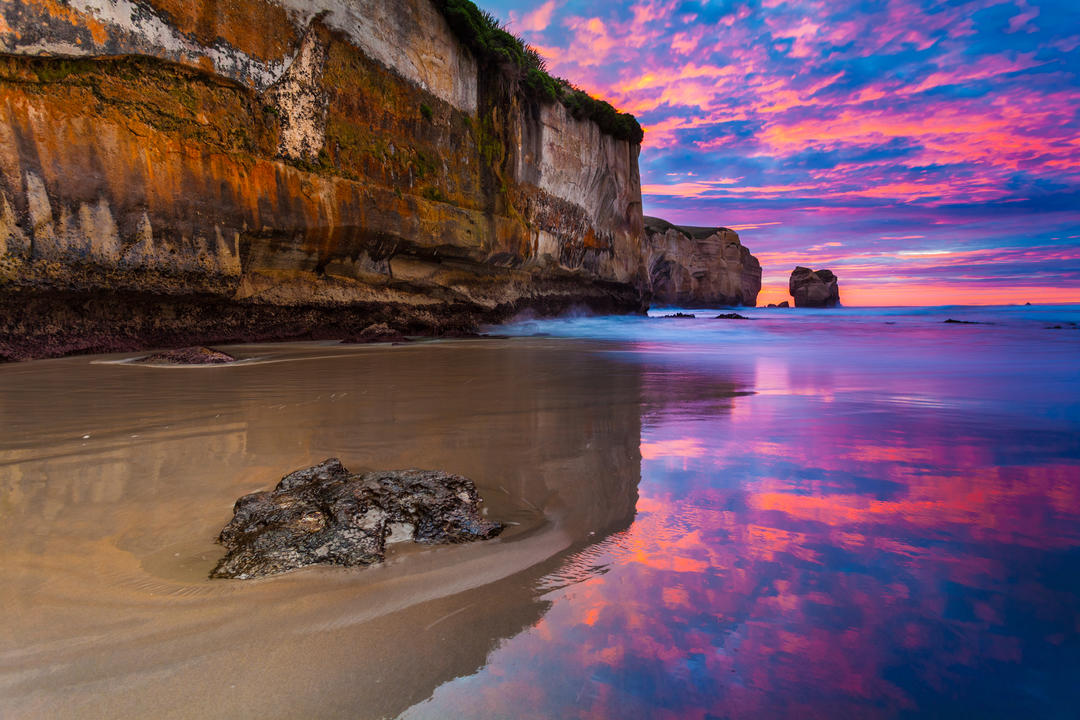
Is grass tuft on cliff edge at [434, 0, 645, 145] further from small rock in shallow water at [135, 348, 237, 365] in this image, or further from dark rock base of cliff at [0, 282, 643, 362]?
small rock in shallow water at [135, 348, 237, 365]

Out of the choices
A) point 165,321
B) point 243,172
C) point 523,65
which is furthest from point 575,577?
point 523,65

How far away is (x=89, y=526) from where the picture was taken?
1647mm

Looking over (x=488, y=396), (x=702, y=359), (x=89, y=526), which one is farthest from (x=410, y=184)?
(x=89, y=526)

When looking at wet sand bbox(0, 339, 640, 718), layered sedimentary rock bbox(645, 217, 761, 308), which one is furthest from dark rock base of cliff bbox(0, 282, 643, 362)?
layered sedimentary rock bbox(645, 217, 761, 308)

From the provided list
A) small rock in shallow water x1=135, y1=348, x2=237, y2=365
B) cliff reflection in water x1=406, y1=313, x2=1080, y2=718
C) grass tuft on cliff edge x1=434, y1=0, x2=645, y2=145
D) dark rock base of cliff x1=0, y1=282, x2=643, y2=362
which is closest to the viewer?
cliff reflection in water x1=406, y1=313, x2=1080, y2=718

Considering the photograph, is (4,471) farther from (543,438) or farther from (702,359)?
(702,359)

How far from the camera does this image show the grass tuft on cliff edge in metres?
11.0

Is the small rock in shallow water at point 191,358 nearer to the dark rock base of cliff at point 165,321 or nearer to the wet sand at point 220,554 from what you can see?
the dark rock base of cliff at point 165,321

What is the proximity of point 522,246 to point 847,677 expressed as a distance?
43.5 feet

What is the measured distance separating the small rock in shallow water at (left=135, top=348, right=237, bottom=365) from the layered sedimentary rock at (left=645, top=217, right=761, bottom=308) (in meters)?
43.4

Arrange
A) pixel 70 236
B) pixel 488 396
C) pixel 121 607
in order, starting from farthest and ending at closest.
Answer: pixel 70 236 → pixel 488 396 → pixel 121 607

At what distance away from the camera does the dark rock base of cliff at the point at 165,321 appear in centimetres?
568

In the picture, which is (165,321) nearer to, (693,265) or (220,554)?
(220,554)

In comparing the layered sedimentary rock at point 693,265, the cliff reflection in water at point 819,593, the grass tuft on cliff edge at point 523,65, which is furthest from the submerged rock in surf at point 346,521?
the layered sedimentary rock at point 693,265
